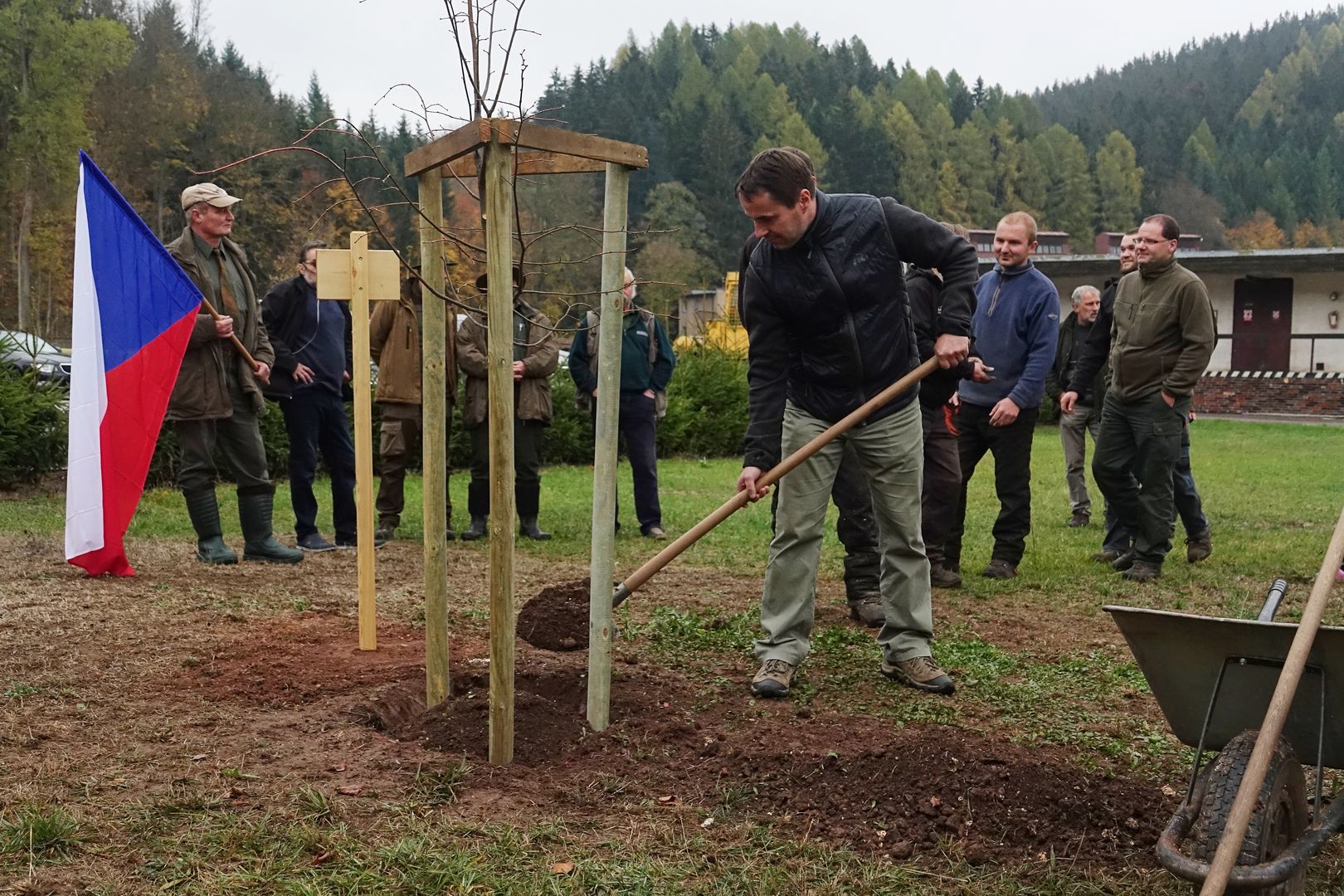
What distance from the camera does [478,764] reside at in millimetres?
3990

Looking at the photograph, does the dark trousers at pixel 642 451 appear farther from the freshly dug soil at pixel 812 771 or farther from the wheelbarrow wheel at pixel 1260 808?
the wheelbarrow wheel at pixel 1260 808

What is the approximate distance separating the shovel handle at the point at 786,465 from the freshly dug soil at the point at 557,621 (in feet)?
2.60

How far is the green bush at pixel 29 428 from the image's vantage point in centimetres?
1160

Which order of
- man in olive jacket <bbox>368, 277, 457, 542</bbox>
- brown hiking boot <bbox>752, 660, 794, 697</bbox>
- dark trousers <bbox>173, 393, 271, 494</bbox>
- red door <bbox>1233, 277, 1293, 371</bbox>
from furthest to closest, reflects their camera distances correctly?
red door <bbox>1233, 277, 1293, 371</bbox> → man in olive jacket <bbox>368, 277, 457, 542</bbox> → dark trousers <bbox>173, 393, 271, 494</bbox> → brown hiking boot <bbox>752, 660, 794, 697</bbox>

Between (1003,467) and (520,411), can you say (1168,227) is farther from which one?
(520,411)

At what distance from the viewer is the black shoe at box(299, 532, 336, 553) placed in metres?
8.56

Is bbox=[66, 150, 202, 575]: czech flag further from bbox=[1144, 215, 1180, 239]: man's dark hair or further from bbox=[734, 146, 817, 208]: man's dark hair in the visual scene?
bbox=[1144, 215, 1180, 239]: man's dark hair

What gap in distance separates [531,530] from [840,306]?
5.14 metres

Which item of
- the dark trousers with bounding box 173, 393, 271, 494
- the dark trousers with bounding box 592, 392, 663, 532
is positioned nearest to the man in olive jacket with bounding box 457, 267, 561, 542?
the dark trousers with bounding box 592, 392, 663, 532

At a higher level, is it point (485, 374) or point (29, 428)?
point (485, 374)

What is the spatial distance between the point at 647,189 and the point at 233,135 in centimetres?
3698

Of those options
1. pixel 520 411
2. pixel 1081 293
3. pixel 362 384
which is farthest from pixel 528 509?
pixel 1081 293

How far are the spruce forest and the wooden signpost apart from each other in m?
1.52

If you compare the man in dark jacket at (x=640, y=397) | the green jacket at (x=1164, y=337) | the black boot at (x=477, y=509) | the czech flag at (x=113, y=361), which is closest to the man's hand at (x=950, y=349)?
the green jacket at (x=1164, y=337)
